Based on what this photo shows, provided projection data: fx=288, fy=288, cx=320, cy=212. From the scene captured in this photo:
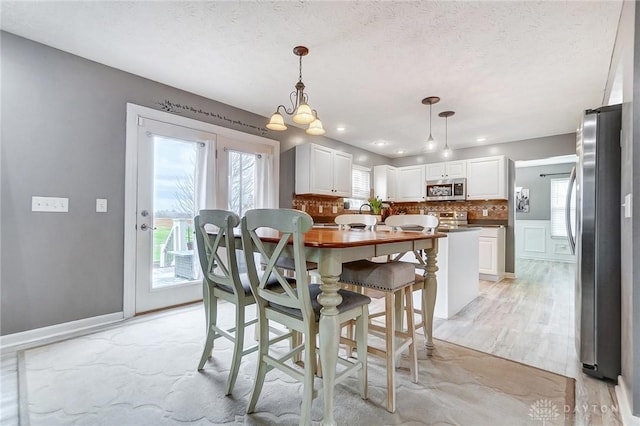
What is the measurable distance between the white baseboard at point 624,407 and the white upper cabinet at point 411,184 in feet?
14.0

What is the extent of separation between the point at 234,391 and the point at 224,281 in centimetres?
62

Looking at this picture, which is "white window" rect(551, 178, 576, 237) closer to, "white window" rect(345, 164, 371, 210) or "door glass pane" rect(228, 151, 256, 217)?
"white window" rect(345, 164, 371, 210)

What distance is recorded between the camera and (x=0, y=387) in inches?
65.7

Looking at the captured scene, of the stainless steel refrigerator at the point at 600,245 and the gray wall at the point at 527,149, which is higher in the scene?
the gray wall at the point at 527,149

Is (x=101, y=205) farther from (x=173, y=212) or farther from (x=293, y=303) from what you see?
(x=293, y=303)

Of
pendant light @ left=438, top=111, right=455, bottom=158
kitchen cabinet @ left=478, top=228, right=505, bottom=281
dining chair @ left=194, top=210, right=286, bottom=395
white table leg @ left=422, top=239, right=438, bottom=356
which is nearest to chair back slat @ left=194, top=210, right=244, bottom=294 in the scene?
dining chair @ left=194, top=210, right=286, bottom=395

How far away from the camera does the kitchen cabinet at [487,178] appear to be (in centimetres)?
473

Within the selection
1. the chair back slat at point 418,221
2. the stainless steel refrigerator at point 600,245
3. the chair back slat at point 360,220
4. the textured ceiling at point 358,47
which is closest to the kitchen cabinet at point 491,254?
the textured ceiling at point 358,47

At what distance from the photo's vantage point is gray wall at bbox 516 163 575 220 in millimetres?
6631

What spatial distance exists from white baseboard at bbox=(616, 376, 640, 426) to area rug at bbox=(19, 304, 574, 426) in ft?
0.65

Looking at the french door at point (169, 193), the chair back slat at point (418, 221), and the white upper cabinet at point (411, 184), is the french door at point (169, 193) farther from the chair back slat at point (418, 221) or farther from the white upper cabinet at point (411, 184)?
the white upper cabinet at point (411, 184)

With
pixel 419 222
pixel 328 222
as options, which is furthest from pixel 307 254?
pixel 328 222

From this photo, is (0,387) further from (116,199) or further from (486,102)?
(486,102)

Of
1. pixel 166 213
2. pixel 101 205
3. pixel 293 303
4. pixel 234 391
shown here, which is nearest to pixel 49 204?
pixel 101 205
